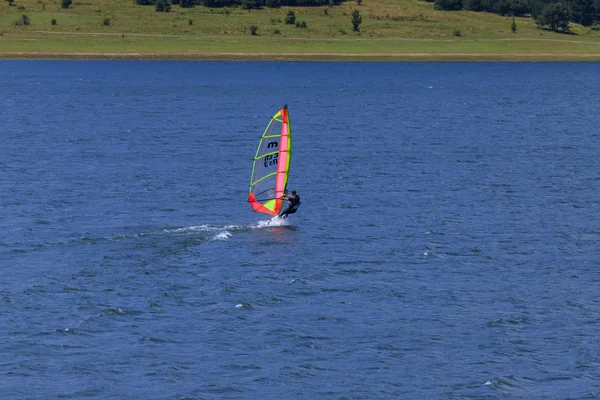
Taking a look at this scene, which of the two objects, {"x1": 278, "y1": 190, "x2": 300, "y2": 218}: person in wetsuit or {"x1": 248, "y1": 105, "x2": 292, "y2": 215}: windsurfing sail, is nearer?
{"x1": 278, "y1": 190, "x2": 300, "y2": 218}: person in wetsuit

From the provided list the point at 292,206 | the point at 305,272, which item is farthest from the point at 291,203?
the point at 305,272

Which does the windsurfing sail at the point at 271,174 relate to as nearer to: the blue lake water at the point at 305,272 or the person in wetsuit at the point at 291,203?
the person in wetsuit at the point at 291,203

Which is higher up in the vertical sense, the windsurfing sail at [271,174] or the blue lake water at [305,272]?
the windsurfing sail at [271,174]

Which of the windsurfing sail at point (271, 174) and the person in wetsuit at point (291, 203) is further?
the windsurfing sail at point (271, 174)

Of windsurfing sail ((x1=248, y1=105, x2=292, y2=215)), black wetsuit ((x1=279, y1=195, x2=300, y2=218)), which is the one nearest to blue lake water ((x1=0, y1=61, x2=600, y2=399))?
black wetsuit ((x1=279, y1=195, x2=300, y2=218))

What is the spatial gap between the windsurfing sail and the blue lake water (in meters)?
1.36

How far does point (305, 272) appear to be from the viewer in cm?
5744

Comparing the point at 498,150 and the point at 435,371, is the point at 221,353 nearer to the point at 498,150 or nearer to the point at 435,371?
the point at 435,371

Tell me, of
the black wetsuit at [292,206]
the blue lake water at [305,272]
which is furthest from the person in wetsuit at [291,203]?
the blue lake water at [305,272]

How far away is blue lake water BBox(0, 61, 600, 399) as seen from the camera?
1711 inches

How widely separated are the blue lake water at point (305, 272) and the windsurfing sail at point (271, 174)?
1.36 m

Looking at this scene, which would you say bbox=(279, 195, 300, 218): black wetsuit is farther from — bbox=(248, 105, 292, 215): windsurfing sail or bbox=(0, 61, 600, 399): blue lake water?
bbox=(248, 105, 292, 215): windsurfing sail

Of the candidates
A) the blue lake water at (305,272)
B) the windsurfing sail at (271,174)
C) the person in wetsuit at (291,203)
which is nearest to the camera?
the blue lake water at (305,272)

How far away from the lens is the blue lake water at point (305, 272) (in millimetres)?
43469
